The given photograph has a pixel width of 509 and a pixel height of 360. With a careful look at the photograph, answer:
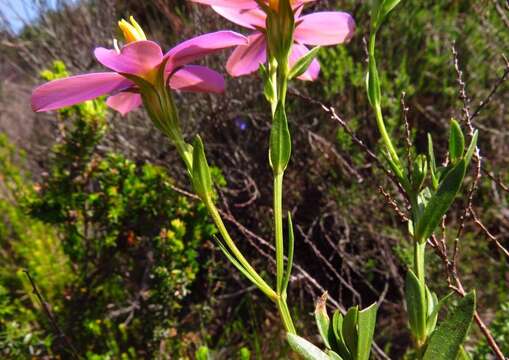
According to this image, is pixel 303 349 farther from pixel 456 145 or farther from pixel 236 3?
pixel 236 3

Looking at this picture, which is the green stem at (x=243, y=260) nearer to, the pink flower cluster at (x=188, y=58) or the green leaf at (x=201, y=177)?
the green leaf at (x=201, y=177)

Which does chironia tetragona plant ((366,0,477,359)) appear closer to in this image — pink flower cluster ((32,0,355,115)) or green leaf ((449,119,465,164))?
green leaf ((449,119,465,164))

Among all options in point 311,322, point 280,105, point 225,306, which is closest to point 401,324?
point 311,322

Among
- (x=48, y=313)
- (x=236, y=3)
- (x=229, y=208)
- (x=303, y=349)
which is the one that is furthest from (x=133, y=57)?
(x=229, y=208)

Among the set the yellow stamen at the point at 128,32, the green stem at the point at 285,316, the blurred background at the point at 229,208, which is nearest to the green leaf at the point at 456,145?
the green stem at the point at 285,316

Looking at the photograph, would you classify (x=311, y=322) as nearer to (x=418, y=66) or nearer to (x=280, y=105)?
(x=418, y=66)

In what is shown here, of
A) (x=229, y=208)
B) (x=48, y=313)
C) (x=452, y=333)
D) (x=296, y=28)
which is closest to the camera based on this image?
(x=452, y=333)
